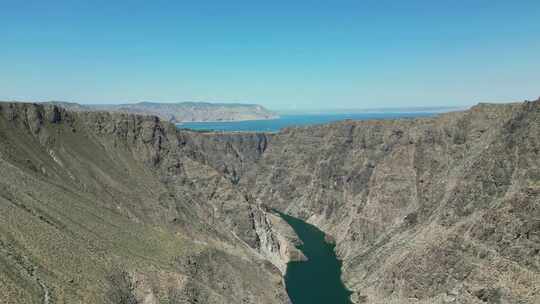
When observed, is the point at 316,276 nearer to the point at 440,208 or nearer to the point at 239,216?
the point at 239,216

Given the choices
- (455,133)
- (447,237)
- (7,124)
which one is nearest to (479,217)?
(447,237)

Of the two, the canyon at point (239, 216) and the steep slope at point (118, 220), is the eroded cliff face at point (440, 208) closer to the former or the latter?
the canyon at point (239, 216)

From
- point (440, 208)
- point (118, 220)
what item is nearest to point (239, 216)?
point (118, 220)

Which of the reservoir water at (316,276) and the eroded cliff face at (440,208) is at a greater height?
the eroded cliff face at (440,208)

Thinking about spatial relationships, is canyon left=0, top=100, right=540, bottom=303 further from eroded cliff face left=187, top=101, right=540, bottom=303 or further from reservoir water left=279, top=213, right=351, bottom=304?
reservoir water left=279, top=213, right=351, bottom=304

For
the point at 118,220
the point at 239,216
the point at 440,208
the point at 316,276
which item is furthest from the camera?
the point at 239,216

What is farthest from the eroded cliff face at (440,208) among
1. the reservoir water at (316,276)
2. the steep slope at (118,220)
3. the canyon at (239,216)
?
the steep slope at (118,220)
